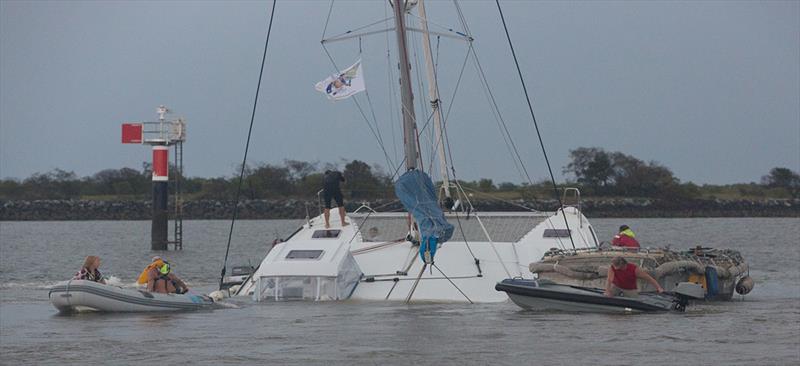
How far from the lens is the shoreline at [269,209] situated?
363 ft

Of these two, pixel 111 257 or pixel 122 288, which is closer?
pixel 122 288

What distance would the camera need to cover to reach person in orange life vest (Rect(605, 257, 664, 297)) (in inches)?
983

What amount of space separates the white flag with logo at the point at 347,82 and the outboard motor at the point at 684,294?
766cm

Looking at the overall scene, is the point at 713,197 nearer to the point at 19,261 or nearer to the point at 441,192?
the point at 19,261

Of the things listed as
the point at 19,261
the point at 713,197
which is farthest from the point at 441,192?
the point at 713,197

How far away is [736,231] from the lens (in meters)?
83.1

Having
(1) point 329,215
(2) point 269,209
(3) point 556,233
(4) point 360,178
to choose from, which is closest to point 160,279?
(1) point 329,215

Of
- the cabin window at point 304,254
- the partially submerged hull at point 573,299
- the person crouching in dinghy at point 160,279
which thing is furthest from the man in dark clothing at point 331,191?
the partially submerged hull at point 573,299

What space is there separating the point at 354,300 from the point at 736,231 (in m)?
59.5

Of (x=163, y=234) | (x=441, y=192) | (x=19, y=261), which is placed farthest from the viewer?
(x=163, y=234)

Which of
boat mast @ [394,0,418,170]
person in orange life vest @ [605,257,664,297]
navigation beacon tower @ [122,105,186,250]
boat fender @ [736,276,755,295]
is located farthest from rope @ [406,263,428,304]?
navigation beacon tower @ [122,105,186,250]

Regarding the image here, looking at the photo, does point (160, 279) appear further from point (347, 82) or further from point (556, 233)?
point (556, 233)

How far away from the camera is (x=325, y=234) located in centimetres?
2956

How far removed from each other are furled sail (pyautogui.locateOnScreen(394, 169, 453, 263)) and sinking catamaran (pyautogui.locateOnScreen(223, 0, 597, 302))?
0.02m
